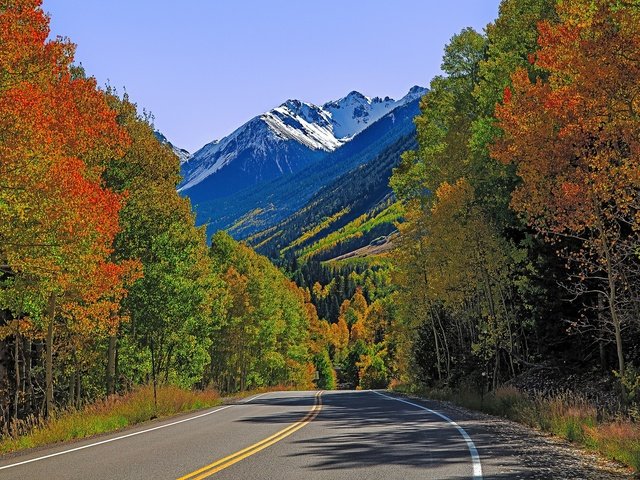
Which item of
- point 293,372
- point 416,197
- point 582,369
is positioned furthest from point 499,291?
point 293,372

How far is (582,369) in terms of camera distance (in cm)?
2367

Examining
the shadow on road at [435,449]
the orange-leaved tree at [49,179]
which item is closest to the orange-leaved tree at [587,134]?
the shadow on road at [435,449]

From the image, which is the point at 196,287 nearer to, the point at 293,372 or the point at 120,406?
the point at 120,406

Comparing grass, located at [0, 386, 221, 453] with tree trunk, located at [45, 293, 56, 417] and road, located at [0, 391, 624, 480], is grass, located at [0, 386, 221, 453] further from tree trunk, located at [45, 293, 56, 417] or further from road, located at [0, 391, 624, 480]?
road, located at [0, 391, 624, 480]

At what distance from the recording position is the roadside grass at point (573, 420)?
1204cm

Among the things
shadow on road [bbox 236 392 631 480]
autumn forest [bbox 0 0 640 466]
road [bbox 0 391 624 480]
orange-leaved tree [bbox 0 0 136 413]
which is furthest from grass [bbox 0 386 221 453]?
shadow on road [bbox 236 392 631 480]

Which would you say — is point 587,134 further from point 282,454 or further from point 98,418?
point 98,418

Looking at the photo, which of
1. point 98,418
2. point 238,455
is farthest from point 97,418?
point 238,455

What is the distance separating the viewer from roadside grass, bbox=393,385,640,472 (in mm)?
12039

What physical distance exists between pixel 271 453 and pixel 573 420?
7726mm

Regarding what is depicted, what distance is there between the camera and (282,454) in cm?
1207

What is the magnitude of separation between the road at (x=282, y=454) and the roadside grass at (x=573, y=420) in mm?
1814

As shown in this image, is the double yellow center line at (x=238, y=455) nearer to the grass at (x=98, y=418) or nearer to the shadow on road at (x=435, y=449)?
the shadow on road at (x=435, y=449)

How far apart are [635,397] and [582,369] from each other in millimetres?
7206
